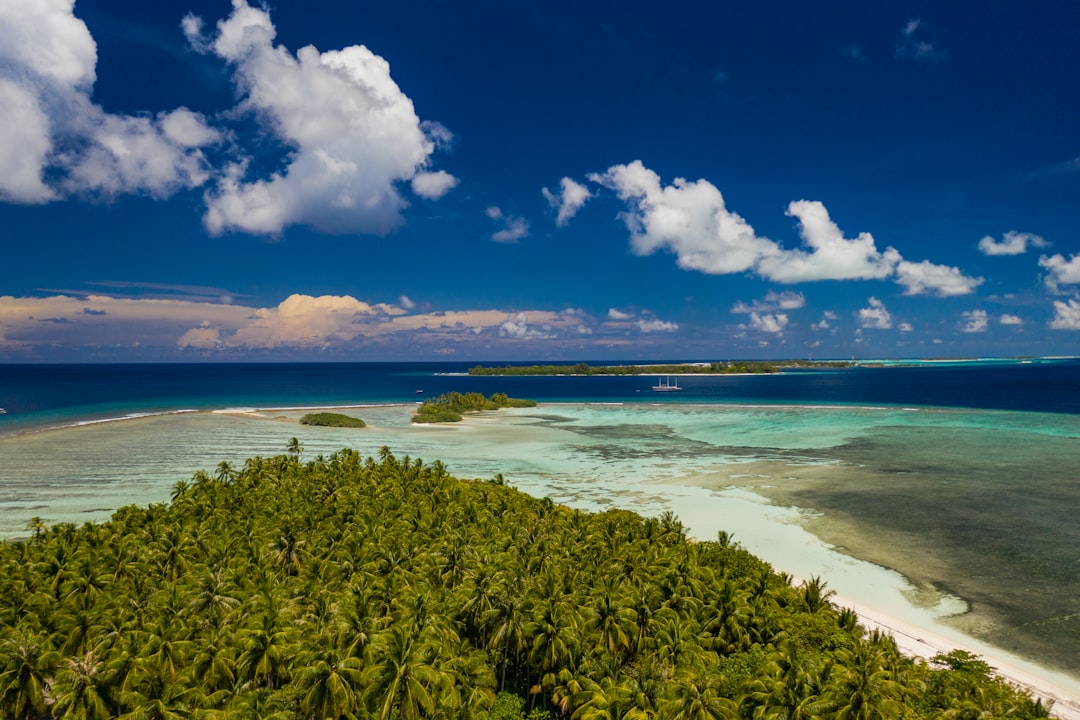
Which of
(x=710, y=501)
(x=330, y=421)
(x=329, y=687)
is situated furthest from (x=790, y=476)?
(x=330, y=421)

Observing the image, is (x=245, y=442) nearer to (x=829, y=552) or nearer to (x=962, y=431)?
(x=829, y=552)

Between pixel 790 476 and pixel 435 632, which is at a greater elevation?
pixel 435 632

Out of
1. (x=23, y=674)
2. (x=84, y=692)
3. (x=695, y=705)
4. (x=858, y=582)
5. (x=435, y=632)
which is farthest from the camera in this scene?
(x=858, y=582)

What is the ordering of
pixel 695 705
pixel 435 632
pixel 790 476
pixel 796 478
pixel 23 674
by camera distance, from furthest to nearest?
pixel 790 476 < pixel 796 478 < pixel 435 632 < pixel 23 674 < pixel 695 705

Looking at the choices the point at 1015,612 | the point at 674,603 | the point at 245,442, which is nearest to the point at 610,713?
the point at 674,603

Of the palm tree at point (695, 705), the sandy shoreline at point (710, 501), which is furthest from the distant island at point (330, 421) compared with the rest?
the palm tree at point (695, 705)

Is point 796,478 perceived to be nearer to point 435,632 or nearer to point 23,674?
point 435,632

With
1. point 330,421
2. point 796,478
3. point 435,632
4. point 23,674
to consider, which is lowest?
point 796,478
